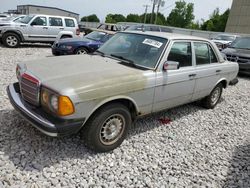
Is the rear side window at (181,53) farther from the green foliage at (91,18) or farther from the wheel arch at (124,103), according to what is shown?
the green foliage at (91,18)


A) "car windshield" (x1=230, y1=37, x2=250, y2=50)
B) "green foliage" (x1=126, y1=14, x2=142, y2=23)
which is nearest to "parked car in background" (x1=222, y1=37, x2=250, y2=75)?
"car windshield" (x1=230, y1=37, x2=250, y2=50)

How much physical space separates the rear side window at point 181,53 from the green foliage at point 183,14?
6048 cm

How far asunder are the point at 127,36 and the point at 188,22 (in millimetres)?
61452

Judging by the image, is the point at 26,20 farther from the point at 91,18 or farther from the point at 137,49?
the point at 91,18

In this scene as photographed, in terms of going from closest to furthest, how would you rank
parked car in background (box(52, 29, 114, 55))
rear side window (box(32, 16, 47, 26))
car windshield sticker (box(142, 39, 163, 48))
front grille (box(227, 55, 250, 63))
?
car windshield sticker (box(142, 39, 163, 48)) < parked car in background (box(52, 29, 114, 55)) < front grille (box(227, 55, 250, 63)) < rear side window (box(32, 16, 47, 26))

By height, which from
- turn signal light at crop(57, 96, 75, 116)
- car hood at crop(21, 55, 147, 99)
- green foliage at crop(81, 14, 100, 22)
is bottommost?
turn signal light at crop(57, 96, 75, 116)

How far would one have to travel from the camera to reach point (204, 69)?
4.71 m

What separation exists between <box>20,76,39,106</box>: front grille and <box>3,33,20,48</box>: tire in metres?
9.53

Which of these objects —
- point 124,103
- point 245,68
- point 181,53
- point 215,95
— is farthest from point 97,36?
point 124,103

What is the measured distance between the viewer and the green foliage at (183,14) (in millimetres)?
60344

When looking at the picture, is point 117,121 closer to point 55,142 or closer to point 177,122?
point 55,142

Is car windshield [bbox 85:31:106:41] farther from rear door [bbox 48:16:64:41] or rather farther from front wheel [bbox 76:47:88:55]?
rear door [bbox 48:16:64:41]

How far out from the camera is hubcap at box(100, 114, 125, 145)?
3.35m

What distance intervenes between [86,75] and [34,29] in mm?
10222
